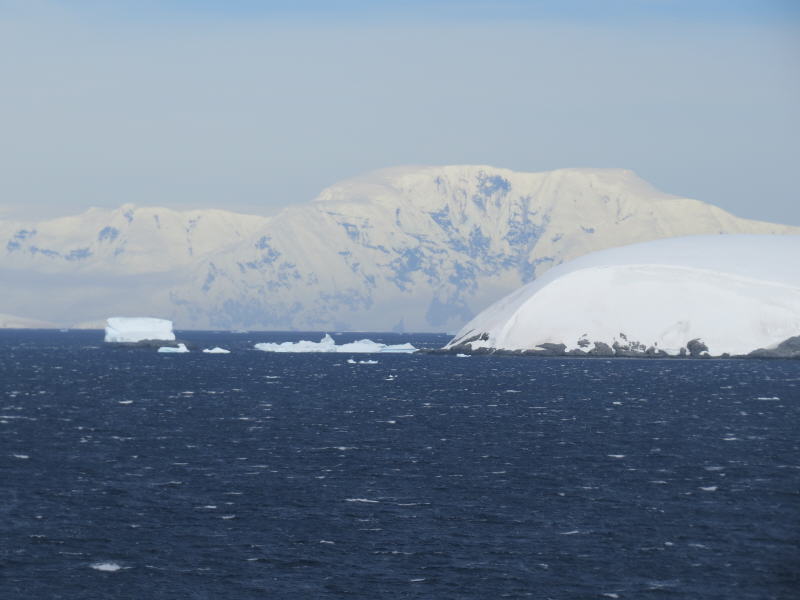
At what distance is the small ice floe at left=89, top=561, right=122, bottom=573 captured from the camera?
107ft

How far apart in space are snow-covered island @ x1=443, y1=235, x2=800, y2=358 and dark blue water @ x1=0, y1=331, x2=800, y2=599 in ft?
217

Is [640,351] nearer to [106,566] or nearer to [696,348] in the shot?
[696,348]

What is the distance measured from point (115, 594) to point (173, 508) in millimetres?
10281

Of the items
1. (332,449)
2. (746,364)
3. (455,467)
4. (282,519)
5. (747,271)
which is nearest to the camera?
(282,519)

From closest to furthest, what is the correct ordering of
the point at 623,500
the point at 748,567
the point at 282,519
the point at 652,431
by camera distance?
the point at 748,567, the point at 282,519, the point at 623,500, the point at 652,431

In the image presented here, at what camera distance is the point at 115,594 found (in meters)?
30.3

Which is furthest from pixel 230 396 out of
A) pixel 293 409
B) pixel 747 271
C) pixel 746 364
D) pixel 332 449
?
pixel 747 271

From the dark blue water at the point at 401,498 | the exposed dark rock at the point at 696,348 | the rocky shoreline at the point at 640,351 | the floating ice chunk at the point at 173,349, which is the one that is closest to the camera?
the dark blue water at the point at 401,498

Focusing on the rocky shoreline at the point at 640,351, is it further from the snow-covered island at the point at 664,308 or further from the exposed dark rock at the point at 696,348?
the snow-covered island at the point at 664,308

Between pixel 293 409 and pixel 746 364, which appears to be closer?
pixel 293 409

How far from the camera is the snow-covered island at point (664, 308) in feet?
497

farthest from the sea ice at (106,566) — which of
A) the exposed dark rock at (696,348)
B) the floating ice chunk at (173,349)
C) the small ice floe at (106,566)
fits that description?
the floating ice chunk at (173,349)

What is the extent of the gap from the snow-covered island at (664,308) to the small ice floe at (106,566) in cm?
12657

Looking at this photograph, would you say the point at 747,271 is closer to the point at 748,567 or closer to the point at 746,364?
the point at 746,364
